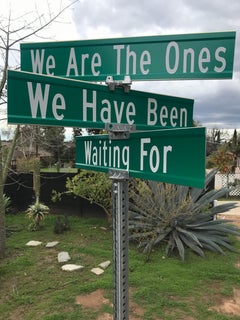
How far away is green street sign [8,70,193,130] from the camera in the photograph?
56.6 inches

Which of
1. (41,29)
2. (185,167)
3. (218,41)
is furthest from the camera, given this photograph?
(41,29)

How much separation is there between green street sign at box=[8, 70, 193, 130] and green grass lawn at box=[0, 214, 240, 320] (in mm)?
2652

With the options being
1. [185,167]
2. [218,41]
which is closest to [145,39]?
[218,41]

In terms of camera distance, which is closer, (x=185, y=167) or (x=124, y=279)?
(x=185, y=167)

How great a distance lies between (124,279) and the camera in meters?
1.50

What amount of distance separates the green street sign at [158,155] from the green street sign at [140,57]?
1.26ft

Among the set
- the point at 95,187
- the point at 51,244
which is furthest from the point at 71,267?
the point at 95,187

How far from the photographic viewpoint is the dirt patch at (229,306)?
3803 mm

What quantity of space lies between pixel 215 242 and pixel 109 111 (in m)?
5.12

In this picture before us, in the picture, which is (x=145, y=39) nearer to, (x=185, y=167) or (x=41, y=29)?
(x=185, y=167)

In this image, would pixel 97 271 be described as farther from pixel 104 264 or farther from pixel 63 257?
pixel 63 257

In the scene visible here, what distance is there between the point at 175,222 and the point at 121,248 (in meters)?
4.72

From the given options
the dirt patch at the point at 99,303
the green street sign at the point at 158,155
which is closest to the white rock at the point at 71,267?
the dirt patch at the point at 99,303

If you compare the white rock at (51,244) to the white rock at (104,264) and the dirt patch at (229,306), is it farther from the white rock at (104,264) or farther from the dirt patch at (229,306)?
the dirt patch at (229,306)
